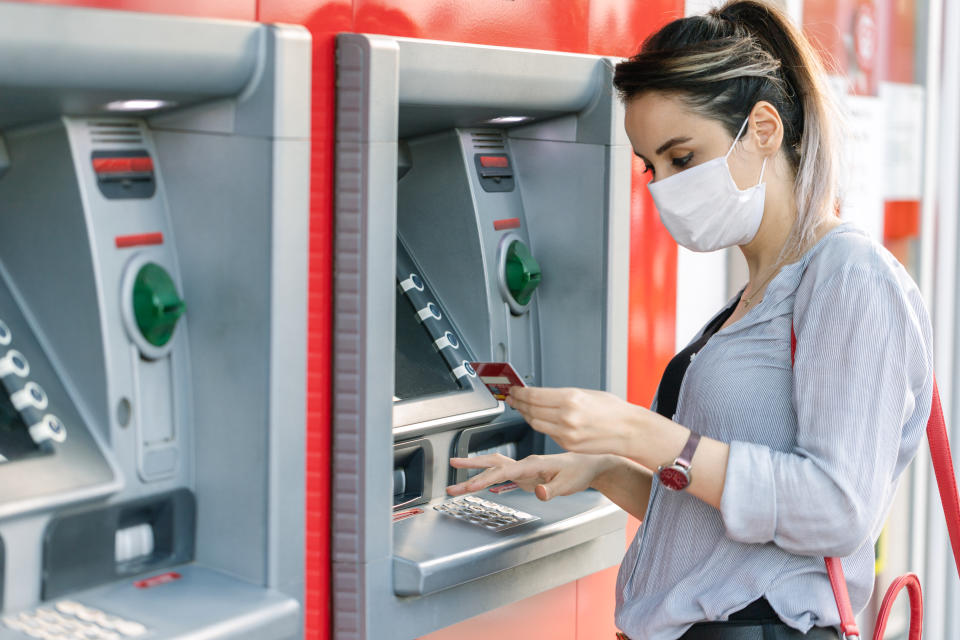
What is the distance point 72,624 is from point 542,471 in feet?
2.80

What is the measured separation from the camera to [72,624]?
1413 millimetres

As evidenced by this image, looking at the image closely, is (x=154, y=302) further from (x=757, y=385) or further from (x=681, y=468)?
(x=757, y=385)

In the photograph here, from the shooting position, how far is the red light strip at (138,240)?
155 centimetres

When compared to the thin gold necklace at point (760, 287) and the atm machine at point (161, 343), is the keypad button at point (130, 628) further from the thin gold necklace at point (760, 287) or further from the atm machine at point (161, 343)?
the thin gold necklace at point (760, 287)

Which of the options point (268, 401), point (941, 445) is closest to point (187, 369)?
point (268, 401)

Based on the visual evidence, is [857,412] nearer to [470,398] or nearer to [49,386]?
[470,398]

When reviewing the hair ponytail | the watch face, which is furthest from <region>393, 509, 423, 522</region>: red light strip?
the hair ponytail

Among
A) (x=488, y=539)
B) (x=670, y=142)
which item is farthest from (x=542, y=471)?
(x=670, y=142)

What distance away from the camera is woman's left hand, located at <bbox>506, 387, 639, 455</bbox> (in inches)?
62.5

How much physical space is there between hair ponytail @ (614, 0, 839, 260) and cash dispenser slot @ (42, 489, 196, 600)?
3.26 ft

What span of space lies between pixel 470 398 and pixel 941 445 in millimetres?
853

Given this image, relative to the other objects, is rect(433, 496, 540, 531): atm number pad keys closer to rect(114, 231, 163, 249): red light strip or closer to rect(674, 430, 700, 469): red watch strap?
rect(674, 430, 700, 469): red watch strap

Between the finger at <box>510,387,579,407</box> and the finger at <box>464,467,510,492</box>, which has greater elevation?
the finger at <box>510,387,579,407</box>

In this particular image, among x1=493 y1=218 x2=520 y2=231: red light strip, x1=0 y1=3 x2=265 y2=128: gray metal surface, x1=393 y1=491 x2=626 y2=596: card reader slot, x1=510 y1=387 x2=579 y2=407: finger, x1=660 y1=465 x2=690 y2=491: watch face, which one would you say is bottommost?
x1=393 y1=491 x2=626 y2=596: card reader slot
